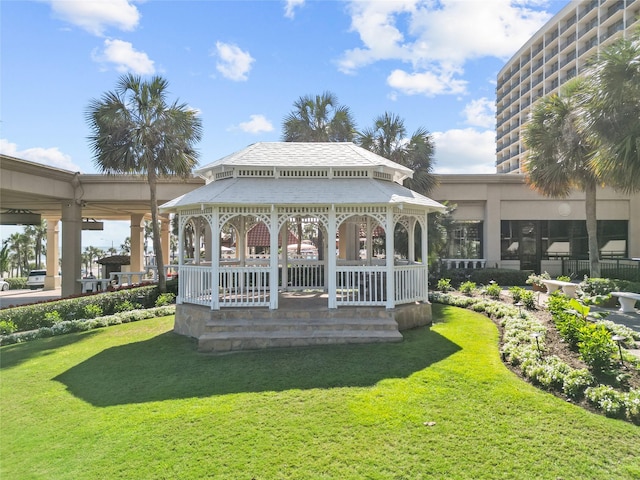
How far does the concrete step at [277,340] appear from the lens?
8094 millimetres

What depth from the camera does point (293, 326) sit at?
8.55 metres

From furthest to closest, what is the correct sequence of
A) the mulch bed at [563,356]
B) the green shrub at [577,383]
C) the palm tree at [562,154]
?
the palm tree at [562,154]
the mulch bed at [563,356]
the green shrub at [577,383]

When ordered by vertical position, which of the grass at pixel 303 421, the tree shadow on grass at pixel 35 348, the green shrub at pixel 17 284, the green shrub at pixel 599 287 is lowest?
the green shrub at pixel 17 284

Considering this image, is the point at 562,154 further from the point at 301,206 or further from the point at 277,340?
the point at 277,340

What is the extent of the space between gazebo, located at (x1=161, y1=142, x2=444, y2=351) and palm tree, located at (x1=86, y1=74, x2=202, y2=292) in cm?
452

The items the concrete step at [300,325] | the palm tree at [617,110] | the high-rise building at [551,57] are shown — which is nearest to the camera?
the concrete step at [300,325]

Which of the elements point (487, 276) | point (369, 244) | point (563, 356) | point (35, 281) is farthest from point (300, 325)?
point (35, 281)

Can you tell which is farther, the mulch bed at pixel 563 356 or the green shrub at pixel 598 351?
the green shrub at pixel 598 351

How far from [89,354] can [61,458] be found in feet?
15.2

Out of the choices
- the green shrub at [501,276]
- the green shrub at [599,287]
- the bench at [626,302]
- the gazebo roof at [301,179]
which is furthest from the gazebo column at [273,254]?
the green shrub at [501,276]

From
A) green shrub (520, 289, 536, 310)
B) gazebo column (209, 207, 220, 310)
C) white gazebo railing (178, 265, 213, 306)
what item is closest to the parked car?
white gazebo railing (178, 265, 213, 306)

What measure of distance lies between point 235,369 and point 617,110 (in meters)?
12.0

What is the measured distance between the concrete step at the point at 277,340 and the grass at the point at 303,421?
37 cm

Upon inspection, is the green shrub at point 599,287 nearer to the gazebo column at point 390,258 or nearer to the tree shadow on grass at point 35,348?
the gazebo column at point 390,258
